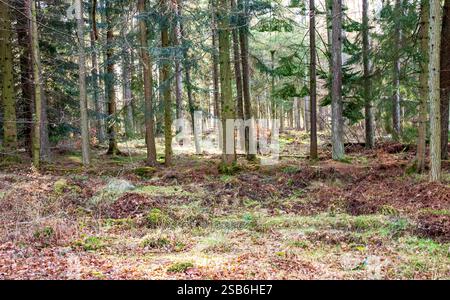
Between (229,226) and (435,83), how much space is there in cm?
625

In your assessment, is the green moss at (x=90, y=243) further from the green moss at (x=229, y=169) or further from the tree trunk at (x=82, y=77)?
the tree trunk at (x=82, y=77)

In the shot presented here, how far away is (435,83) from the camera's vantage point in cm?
965

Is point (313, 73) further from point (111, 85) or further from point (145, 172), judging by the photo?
point (111, 85)

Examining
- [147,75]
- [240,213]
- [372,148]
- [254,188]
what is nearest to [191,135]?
[372,148]

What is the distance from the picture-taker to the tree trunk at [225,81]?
12834 mm

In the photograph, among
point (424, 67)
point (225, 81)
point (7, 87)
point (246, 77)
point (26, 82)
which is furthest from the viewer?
point (246, 77)

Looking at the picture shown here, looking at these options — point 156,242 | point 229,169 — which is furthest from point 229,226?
point 229,169

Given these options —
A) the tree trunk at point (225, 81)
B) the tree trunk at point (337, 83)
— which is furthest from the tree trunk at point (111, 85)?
the tree trunk at point (337, 83)

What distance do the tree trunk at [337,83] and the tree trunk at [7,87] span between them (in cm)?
1220

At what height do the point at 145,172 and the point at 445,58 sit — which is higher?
the point at 445,58

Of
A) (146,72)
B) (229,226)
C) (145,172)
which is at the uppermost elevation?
(146,72)

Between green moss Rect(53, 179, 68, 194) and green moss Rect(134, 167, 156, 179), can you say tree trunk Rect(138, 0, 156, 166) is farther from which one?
green moss Rect(53, 179, 68, 194)

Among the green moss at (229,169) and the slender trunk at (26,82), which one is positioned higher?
the slender trunk at (26,82)
